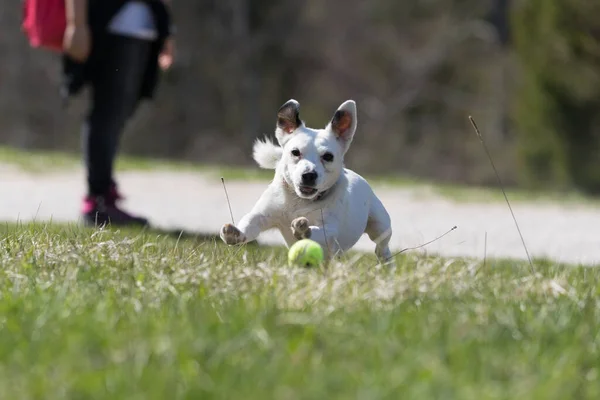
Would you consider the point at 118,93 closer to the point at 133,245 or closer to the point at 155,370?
the point at 133,245

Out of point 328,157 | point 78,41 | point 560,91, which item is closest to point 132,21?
point 78,41

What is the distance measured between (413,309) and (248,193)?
7726mm

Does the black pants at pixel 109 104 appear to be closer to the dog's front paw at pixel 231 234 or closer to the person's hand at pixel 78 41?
the person's hand at pixel 78 41

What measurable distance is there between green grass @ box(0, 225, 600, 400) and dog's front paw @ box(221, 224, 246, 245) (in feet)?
0.19

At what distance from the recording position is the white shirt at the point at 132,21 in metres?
6.64

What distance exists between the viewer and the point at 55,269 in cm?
371

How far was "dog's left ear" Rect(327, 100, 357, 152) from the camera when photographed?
13.7ft

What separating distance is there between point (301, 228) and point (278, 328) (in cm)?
110

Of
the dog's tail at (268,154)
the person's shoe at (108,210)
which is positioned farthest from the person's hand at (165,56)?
the dog's tail at (268,154)

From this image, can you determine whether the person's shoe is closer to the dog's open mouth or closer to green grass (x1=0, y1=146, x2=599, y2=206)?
the dog's open mouth

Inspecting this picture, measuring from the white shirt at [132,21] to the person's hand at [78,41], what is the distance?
16 centimetres

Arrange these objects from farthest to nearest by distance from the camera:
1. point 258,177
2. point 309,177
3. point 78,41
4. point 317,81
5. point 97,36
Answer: point 317,81 → point 258,177 → point 97,36 → point 78,41 → point 309,177

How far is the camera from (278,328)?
285 cm

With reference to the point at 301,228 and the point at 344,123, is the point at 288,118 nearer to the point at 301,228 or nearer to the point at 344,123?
the point at 344,123
